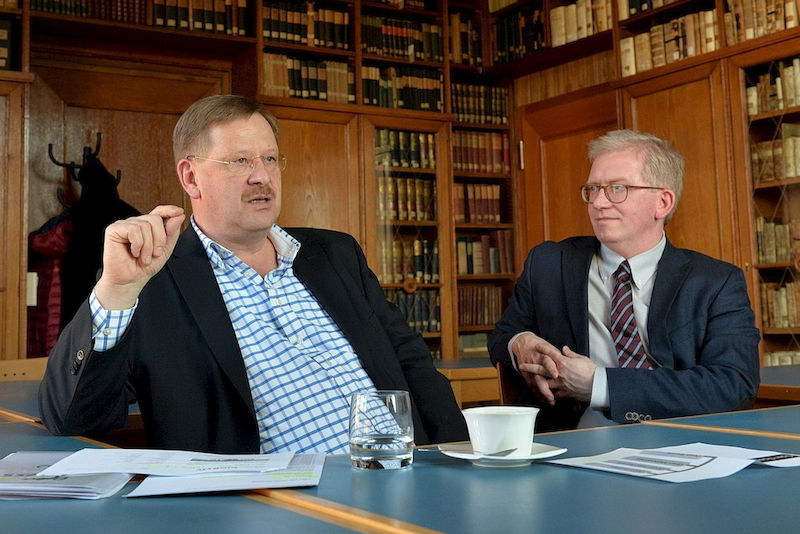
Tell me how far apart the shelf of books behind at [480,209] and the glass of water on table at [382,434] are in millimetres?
4570

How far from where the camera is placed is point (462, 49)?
5945mm

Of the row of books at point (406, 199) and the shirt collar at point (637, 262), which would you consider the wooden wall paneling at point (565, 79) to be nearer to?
the row of books at point (406, 199)

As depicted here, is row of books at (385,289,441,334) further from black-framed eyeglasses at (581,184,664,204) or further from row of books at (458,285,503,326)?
black-framed eyeglasses at (581,184,664,204)

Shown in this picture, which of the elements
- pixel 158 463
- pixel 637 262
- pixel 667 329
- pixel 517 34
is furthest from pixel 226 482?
pixel 517 34

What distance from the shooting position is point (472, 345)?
19.0 ft

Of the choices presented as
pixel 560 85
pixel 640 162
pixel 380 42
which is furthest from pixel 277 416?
pixel 560 85

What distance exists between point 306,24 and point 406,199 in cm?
117

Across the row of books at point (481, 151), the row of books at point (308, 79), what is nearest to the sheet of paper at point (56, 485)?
the row of books at point (308, 79)

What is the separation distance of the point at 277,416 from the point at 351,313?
32 centimetres

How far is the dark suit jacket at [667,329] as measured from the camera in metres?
1.96

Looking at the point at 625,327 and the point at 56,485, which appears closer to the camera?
the point at 56,485

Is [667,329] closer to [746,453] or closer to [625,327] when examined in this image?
[625,327]

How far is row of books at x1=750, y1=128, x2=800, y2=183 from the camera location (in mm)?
4324

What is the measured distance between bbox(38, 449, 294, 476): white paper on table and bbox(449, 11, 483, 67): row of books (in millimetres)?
4968
